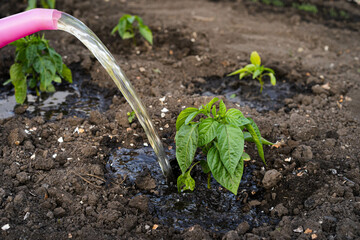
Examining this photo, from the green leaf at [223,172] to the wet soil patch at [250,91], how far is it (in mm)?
1500

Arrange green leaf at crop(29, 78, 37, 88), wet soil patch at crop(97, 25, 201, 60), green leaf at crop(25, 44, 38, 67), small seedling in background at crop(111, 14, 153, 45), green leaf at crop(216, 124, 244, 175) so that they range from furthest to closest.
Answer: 1. wet soil patch at crop(97, 25, 201, 60)
2. small seedling in background at crop(111, 14, 153, 45)
3. green leaf at crop(29, 78, 37, 88)
4. green leaf at crop(25, 44, 38, 67)
5. green leaf at crop(216, 124, 244, 175)

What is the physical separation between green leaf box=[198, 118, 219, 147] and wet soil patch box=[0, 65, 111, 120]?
1.59 meters

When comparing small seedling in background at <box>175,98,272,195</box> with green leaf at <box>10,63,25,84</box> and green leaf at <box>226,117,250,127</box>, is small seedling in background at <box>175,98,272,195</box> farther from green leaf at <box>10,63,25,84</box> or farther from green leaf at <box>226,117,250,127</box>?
green leaf at <box>10,63,25,84</box>

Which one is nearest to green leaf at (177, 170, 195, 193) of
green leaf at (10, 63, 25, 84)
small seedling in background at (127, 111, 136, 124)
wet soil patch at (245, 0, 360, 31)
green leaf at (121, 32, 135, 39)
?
small seedling in background at (127, 111, 136, 124)

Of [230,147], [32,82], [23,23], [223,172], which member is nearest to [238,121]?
[230,147]

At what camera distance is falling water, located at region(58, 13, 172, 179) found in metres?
2.49

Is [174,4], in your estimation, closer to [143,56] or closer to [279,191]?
[143,56]

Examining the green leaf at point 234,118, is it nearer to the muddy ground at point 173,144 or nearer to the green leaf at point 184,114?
the green leaf at point 184,114

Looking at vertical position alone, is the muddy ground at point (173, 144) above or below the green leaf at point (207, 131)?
below

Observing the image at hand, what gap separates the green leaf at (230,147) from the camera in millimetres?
2250

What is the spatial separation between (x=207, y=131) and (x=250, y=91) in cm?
183

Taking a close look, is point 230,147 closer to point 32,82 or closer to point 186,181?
point 186,181

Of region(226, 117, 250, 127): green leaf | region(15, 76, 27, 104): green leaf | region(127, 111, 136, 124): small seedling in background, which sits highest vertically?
region(226, 117, 250, 127): green leaf

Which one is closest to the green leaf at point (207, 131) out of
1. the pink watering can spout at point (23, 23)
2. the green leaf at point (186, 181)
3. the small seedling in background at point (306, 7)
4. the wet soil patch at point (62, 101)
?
→ the green leaf at point (186, 181)
